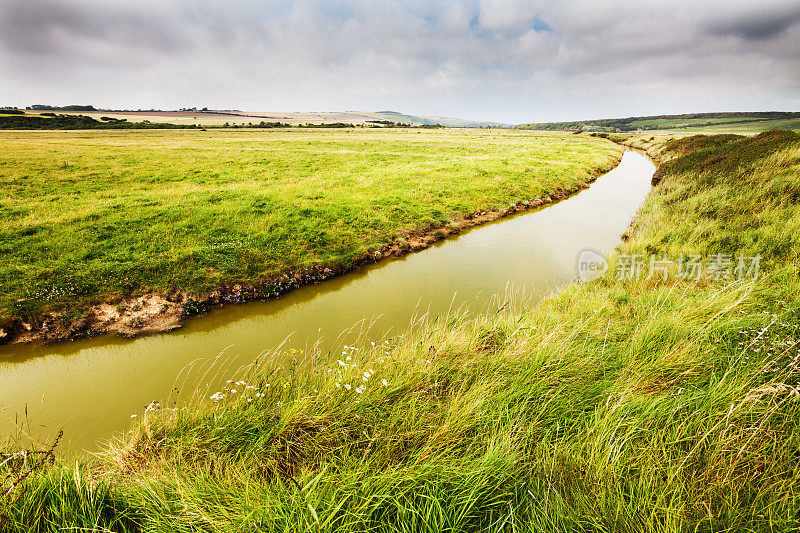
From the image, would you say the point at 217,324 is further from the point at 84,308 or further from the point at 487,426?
the point at 487,426

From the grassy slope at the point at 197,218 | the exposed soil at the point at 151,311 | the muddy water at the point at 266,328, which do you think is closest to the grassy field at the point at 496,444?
the muddy water at the point at 266,328

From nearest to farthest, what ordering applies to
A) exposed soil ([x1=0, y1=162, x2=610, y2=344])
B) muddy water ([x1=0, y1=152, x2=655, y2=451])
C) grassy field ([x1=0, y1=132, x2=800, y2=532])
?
grassy field ([x1=0, y1=132, x2=800, y2=532]) < muddy water ([x1=0, y1=152, x2=655, y2=451]) < exposed soil ([x1=0, y1=162, x2=610, y2=344])

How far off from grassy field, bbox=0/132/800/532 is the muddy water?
2260mm

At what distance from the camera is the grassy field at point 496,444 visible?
8.44ft

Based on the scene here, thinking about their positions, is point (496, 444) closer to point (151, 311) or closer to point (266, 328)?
point (266, 328)

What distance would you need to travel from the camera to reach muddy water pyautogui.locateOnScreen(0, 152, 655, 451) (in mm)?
6164

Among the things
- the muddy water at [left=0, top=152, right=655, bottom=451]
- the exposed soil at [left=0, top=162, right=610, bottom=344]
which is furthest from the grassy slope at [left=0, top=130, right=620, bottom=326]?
the muddy water at [left=0, top=152, right=655, bottom=451]

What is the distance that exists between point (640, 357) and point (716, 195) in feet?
42.5

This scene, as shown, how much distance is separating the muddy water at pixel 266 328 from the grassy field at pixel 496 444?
7.41ft

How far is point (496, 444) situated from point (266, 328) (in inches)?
281

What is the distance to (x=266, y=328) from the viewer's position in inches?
344

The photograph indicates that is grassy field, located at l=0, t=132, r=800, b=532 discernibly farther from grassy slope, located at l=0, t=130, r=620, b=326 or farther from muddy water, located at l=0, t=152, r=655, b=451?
grassy slope, located at l=0, t=130, r=620, b=326

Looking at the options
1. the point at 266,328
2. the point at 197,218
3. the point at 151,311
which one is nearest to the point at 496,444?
the point at 266,328

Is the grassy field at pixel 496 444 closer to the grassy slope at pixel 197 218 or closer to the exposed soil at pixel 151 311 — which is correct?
the exposed soil at pixel 151 311
